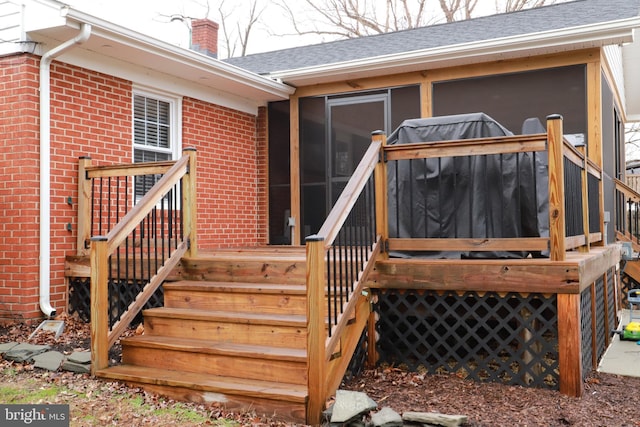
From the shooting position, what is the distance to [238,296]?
4.71 metres

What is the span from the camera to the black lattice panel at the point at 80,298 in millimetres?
6086

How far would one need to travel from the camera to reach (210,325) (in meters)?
4.52

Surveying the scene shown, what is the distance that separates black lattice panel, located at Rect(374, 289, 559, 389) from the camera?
167 inches

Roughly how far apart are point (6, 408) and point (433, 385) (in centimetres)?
281

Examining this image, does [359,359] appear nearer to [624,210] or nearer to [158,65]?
[158,65]

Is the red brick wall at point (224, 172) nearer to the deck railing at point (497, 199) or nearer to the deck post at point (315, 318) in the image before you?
the deck railing at point (497, 199)

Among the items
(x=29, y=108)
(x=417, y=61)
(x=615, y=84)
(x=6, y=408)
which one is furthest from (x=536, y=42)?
(x=6, y=408)

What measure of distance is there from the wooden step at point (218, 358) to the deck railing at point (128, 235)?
25 cm

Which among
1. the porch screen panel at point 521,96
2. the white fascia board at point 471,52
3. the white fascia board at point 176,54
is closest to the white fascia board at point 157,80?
the white fascia board at point 176,54

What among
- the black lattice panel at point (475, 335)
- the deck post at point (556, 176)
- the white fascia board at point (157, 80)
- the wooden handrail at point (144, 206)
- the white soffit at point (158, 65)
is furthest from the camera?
the white fascia board at point (157, 80)

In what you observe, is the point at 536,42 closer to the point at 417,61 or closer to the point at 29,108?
the point at 417,61

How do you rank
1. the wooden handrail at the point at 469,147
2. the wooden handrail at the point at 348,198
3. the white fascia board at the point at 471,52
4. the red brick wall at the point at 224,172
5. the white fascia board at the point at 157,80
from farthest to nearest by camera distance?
the red brick wall at the point at 224,172 → the white fascia board at the point at 471,52 → the white fascia board at the point at 157,80 → the wooden handrail at the point at 469,147 → the wooden handrail at the point at 348,198

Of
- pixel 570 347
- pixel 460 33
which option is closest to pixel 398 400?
pixel 570 347

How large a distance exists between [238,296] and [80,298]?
7.58ft
